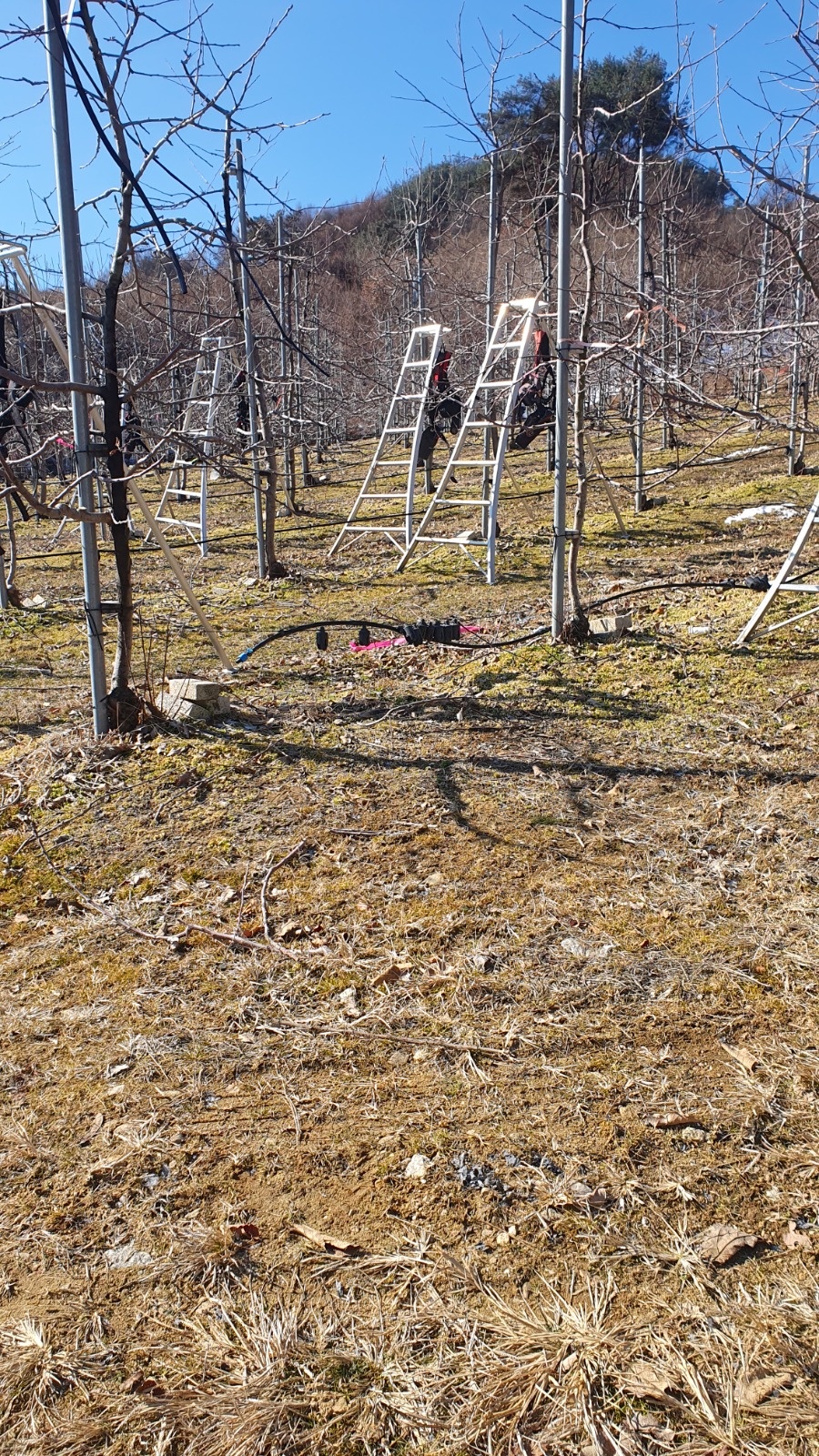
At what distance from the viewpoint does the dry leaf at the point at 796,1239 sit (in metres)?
1.85

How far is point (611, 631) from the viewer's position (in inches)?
218

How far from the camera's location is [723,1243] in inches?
73.2

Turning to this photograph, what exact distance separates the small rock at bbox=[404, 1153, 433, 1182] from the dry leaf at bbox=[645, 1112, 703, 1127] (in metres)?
0.50

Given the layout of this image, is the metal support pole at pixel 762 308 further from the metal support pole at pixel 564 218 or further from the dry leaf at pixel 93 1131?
the dry leaf at pixel 93 1131

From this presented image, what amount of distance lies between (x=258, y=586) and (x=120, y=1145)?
6506 millimetres

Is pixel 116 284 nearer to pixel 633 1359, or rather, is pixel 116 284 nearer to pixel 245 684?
pixel 245 684

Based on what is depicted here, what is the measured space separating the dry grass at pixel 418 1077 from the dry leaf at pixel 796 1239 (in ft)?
0.05

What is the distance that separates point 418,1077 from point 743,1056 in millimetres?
778

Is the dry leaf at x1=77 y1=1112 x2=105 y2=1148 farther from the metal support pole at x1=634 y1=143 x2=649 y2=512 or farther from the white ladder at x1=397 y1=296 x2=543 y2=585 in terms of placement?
the white ladder at x1=397 y1=296 x2=543 y2=585

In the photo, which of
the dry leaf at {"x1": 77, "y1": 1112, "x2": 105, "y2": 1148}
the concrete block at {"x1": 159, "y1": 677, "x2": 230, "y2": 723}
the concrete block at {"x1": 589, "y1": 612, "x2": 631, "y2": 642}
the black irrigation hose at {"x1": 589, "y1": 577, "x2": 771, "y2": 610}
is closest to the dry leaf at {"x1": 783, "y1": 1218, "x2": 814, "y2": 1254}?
the dry leaf at {"x1": 77, "y1": 1112, "x2": 105, "y2": 1148}

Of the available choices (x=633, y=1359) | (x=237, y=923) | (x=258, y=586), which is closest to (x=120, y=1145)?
(x=237, y=923)

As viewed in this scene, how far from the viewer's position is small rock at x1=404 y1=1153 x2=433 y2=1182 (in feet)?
6.83

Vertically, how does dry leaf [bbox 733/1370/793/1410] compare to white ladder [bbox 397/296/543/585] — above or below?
below

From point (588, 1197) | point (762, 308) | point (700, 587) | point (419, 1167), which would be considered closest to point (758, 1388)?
point (588, 1197)
